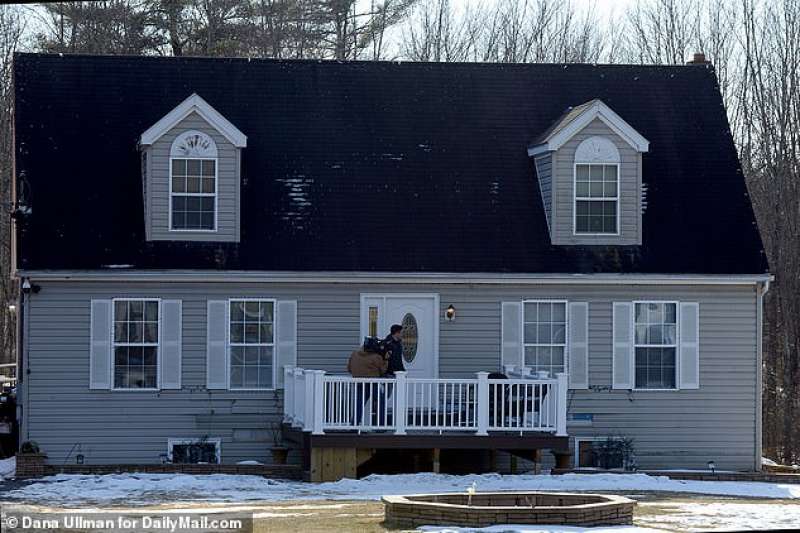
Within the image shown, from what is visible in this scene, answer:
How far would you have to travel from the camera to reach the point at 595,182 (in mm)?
24797

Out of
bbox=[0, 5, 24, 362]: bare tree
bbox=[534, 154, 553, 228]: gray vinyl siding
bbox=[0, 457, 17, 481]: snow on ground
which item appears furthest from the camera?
bbox=[0, 5, 24, 362]: bare tree

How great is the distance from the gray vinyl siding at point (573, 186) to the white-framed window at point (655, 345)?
123 cm

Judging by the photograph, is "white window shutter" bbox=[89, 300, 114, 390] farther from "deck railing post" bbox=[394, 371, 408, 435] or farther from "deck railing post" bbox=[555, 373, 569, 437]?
"deck railing post" bbox=[555, 373, 569, 437]

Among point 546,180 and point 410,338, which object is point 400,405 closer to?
point 410,338

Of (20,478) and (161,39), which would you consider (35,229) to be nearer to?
(20,478)

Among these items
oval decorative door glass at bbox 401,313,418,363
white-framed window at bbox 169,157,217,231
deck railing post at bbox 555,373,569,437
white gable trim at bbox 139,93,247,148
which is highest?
white gable trim at bbox 139,93,247,148

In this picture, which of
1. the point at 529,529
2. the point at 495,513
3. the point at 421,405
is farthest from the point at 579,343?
the point at 529,529

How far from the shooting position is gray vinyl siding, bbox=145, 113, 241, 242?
24.0m

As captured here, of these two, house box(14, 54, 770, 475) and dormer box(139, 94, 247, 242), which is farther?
dormer box(139, 94, 247, 242)

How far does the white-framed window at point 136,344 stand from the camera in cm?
2366

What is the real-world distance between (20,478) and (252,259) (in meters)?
5.09

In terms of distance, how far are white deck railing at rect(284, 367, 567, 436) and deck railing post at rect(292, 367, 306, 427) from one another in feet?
0.05

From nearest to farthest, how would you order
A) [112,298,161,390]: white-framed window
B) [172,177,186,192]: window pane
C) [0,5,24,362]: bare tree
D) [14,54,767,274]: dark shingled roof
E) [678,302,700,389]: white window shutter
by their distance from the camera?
[112,298,161,390]: white-framed window < [172,177,186,192]: window pane < [14,54,767,274]: dark shingled roof < [678,302,700,389]: white window shutter < [0,5,24,362]: bare tree

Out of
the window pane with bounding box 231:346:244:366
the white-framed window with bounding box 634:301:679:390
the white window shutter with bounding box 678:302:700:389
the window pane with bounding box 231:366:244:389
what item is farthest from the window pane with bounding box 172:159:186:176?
the white window shutter with bounding box 678:302:700:389
